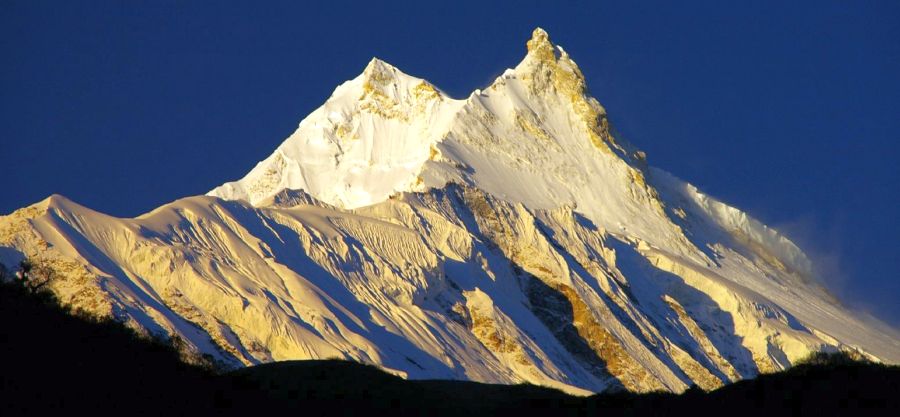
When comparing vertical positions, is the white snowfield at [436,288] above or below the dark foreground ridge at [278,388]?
above

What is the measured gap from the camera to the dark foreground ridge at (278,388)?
40.2 metres

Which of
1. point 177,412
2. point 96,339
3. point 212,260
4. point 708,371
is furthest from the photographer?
point 708,371

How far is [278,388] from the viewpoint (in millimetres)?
48750

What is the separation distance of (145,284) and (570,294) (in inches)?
2314

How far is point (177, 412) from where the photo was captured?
41.7 metres

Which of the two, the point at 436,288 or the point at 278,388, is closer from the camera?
the point at 278,388

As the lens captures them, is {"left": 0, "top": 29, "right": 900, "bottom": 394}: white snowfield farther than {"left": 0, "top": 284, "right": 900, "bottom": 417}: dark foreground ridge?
Yes

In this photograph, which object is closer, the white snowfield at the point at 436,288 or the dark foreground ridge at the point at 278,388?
the dark foreground ridge at the point at 278,388

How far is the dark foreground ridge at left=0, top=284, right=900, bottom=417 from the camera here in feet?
132

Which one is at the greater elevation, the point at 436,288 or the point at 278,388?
the point at 436,288

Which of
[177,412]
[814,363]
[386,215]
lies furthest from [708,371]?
[177,412]

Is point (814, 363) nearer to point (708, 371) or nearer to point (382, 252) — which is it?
point (382, 252)

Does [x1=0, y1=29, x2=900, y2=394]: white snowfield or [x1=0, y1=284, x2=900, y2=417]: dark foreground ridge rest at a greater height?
[x1=0, y1=29, x2=900, y2=394]: white snowfield

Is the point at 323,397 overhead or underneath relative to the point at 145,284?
underneath
